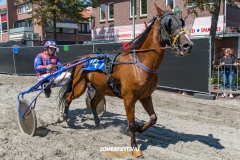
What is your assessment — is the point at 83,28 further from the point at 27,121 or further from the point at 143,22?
the point at 27,121

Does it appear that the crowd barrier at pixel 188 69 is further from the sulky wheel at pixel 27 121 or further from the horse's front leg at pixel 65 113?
the sulky wheel at pixel 27 121

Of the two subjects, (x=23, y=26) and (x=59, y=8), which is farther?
(x=23, y=26)

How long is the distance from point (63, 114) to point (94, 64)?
1502mm

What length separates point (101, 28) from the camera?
992 inches

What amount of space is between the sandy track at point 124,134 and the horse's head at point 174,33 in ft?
5.54

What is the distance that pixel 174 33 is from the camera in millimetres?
3883

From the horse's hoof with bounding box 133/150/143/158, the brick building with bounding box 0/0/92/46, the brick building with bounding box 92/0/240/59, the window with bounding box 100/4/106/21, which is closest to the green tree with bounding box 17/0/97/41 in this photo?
the brick building with bounding box 92/0/240/59

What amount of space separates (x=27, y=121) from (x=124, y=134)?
1960 mm

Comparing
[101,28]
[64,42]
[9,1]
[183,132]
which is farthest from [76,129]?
[9,1]

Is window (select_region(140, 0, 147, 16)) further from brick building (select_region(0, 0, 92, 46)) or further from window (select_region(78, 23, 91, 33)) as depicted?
window (select_region(78, 23, 91, 33))

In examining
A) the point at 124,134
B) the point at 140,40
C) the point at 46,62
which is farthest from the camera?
the point at 46,62

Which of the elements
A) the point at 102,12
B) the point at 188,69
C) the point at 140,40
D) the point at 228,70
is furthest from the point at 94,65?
the point at 102,12

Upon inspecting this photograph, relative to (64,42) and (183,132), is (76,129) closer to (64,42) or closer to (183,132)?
(183,132)

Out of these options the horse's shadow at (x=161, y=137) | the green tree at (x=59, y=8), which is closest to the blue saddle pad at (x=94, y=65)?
the horse's shadow at (x=161, y=137)
